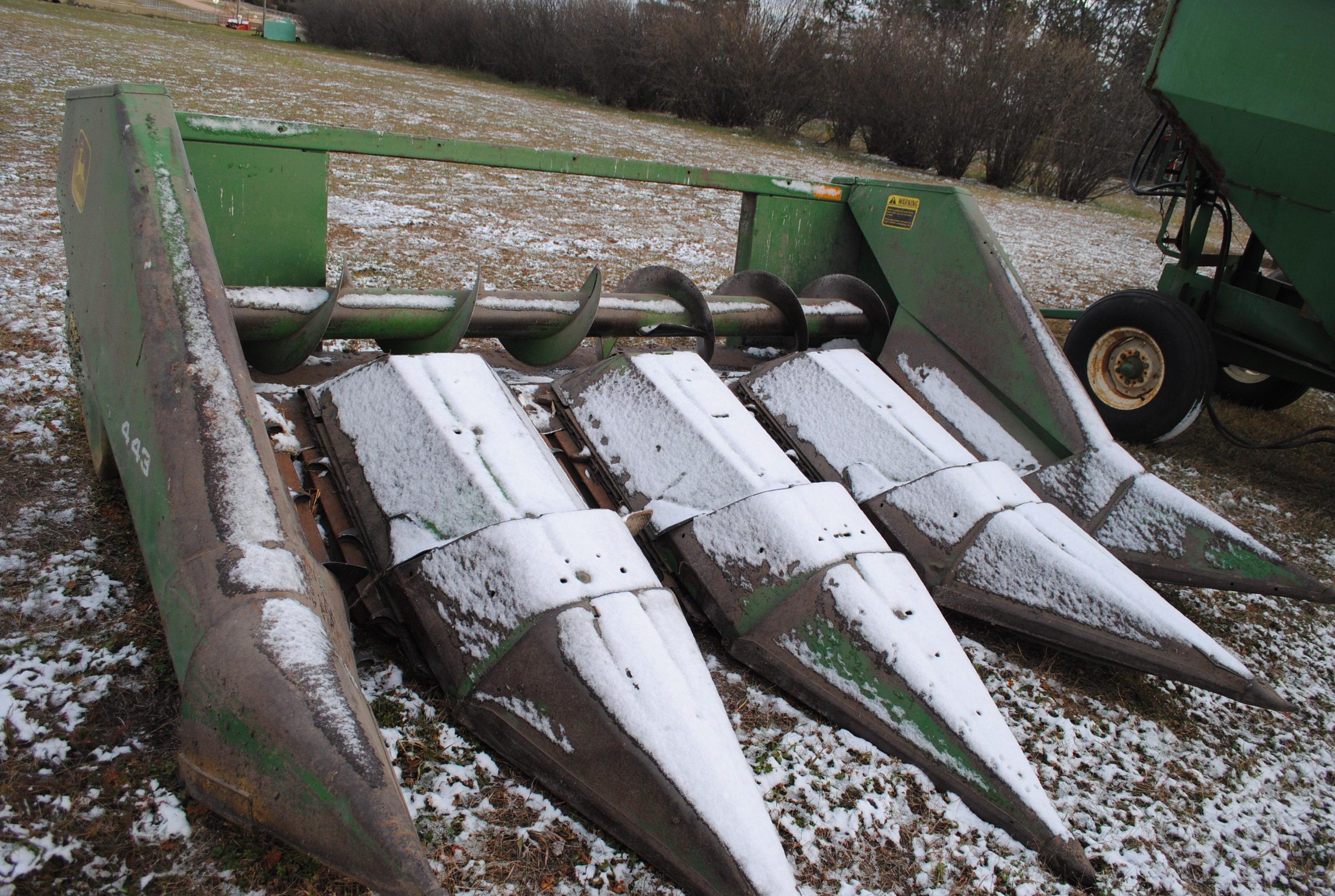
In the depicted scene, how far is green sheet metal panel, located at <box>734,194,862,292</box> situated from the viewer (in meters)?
3.46

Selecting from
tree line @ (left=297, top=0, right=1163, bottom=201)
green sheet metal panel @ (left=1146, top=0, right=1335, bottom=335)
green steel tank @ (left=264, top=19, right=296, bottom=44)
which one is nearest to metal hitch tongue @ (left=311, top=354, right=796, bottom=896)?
green sheet metal panel @ (left=1146, top=0, right=1335, bottom=335)

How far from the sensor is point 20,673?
156 cm

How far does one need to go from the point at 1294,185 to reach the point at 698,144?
39.3ft

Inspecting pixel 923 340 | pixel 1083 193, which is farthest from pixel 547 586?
pixel 1083 193

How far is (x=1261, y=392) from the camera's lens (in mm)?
4672

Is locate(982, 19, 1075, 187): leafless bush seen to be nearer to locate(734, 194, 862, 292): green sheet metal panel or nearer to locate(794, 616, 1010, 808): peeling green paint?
locate(734, 194, 862, 292): green sheet metal panel

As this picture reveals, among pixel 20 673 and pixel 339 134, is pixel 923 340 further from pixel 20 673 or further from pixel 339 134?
pixel 20 673

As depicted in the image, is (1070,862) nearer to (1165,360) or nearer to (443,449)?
(443,449)

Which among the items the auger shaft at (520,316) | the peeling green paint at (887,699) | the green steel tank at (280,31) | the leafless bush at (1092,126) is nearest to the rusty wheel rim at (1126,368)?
the auger shaft at (520,316)

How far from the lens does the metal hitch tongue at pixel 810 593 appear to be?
1.64 m

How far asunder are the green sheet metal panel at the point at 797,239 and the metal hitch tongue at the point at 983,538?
3.36 feet

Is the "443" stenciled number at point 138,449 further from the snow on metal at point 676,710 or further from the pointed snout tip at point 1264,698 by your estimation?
the pointed snout tip at point 1264,698

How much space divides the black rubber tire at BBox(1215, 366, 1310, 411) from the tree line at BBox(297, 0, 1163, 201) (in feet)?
39.7

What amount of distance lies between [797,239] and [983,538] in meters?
1.77
